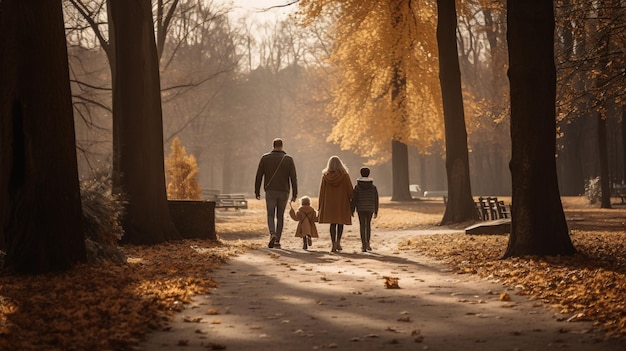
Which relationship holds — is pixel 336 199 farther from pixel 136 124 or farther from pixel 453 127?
pixel 453 127

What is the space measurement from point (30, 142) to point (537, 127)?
7068mm

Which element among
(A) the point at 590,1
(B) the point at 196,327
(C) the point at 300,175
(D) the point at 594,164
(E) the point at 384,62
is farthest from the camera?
(C) the point at 300,175

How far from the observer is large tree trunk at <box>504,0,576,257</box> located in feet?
39.9

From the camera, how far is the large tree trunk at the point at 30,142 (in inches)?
393

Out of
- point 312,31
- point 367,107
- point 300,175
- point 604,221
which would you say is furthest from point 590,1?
point 300,175

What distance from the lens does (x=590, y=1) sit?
21266mm

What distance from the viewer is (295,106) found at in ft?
226

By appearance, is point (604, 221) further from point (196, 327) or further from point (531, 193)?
point (196, 327)

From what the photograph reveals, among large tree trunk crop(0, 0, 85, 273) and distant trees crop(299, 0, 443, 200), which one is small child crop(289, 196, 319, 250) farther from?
distant trees crop(299, 0, 443, 200)

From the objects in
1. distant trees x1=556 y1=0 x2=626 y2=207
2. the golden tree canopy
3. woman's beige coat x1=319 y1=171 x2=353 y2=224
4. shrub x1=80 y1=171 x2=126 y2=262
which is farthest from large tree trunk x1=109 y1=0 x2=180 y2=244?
distant trees x1=556 y1=0 x2=626 y2=207

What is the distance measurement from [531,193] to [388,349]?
6727 mm

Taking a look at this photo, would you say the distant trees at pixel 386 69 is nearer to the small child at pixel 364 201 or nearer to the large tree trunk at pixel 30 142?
the small child at pixel 364 201

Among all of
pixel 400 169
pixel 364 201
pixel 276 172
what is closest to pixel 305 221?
pixel 276 172

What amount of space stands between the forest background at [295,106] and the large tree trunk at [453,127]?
11.0 ft
